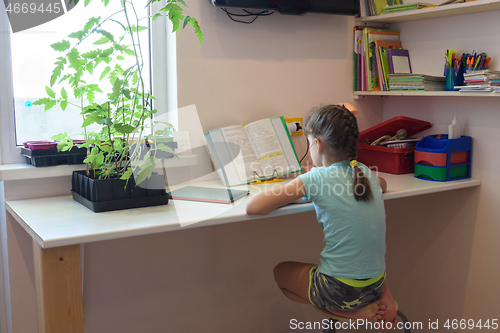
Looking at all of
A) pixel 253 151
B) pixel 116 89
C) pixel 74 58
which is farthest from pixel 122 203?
pixel 253 151

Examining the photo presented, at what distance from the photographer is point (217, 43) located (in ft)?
6.28

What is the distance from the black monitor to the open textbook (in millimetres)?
474

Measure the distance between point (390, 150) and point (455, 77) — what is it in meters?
0.41

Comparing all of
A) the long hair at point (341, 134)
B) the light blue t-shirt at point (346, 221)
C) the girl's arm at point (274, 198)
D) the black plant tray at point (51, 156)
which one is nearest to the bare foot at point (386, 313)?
the light blue t-shirt at point (346, 221)

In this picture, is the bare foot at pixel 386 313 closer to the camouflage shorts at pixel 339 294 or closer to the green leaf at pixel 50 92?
the camouflage shorts at pixel 339 294

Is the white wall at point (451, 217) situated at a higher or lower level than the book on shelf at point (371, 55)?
lower

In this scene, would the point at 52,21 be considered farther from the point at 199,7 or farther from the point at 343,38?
the point at 343,38

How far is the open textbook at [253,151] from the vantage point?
6.13ft

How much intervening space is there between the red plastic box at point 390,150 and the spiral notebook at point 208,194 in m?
0.76

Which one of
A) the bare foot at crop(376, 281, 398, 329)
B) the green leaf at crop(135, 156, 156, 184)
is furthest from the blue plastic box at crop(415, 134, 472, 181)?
the green leaf at crop(135, 156, 156, 184)

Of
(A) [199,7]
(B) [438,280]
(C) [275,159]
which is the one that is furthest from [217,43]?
(B) [438,280]

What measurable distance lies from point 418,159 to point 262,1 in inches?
38.1

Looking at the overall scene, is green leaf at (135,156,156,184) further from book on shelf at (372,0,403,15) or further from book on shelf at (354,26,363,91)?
book on shelf at (372,0,403,15)

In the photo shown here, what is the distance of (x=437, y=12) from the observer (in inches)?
75.5
